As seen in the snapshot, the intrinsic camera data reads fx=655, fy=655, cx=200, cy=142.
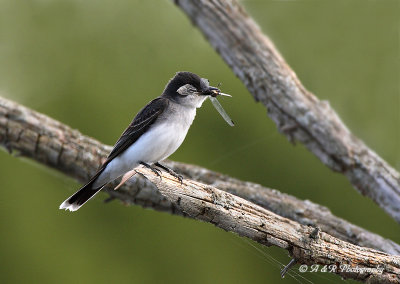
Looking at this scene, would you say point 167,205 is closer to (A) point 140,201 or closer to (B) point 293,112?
(A) point 140,201

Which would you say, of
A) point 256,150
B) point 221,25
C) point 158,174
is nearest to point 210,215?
point 158,174

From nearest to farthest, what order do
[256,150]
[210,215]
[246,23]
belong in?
1. [210,215]
2. [246,23]
3. [256,150]

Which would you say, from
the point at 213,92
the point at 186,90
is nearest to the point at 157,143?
the point at 186,90

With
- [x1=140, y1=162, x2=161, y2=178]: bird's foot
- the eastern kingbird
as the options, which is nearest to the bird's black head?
the eastern kingbird

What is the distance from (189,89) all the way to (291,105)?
4.80ft

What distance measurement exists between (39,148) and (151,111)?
141cm

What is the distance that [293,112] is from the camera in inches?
222

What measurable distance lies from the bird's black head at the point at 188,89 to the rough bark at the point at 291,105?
1.23m

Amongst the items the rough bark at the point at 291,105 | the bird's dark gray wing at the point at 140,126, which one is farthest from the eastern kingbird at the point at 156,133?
the rough bark at the point at 291,105

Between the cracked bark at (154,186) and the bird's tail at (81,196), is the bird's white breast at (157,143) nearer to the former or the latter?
the bird's tail at (81,196)

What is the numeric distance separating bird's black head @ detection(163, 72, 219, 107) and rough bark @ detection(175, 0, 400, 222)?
1.23 meters

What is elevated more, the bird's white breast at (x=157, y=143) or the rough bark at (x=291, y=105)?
the rough bark at (x=291, y=105)

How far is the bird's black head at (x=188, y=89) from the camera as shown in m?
4.30

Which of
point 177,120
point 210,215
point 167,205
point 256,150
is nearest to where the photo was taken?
point 210,215
